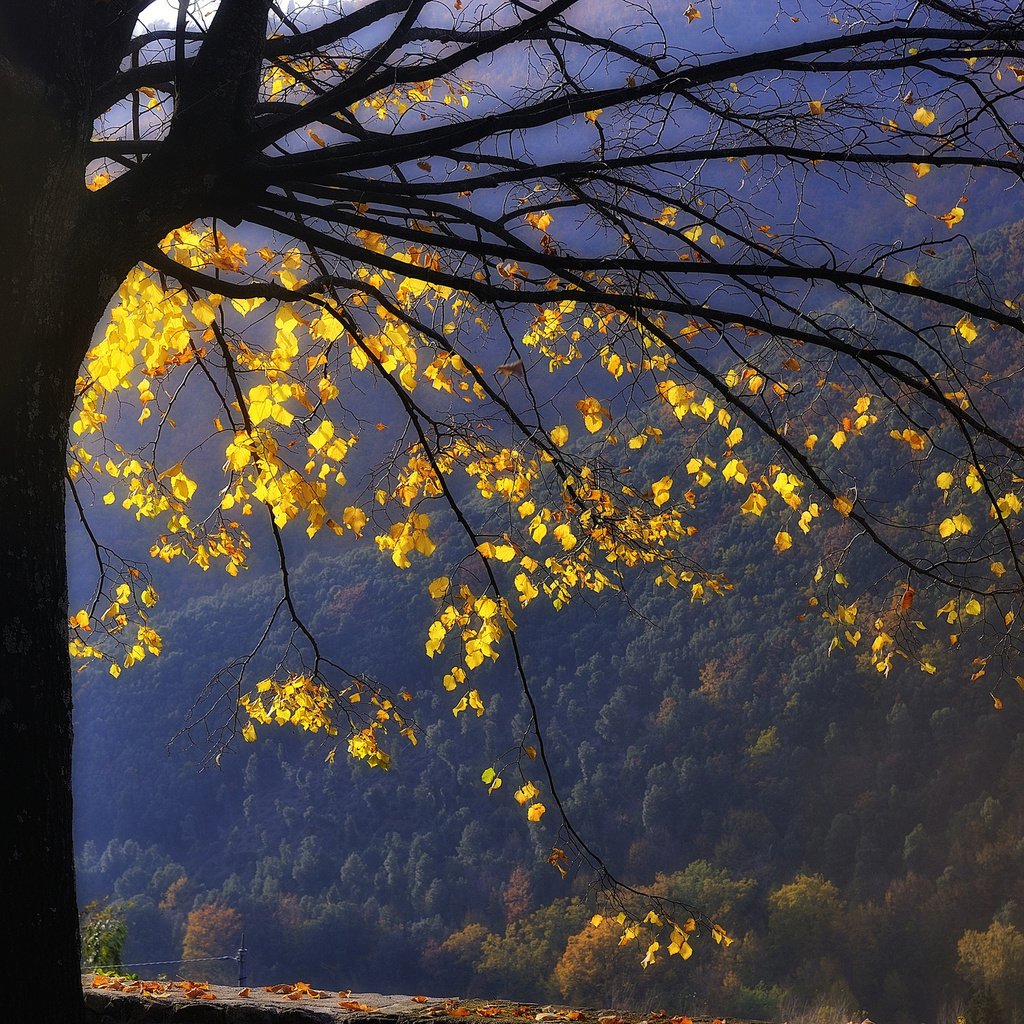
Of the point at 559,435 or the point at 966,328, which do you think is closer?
the point at 966,328

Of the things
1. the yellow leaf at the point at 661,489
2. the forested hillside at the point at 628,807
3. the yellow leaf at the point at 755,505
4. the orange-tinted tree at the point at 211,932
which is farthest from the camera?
the orange-tinted tree at the point at 211,932

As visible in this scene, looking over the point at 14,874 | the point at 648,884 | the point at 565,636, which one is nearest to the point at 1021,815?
the point at 648,884

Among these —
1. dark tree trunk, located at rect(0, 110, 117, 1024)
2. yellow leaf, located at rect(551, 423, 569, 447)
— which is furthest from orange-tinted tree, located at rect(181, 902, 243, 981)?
dark tree trunk, located at rect(0, 110, 117, 1024)

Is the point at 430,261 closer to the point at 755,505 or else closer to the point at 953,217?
the point at 755,505

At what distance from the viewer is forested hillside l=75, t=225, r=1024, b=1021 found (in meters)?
34.8

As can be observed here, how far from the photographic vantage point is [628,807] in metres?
41.3

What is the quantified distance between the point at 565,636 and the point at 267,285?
44.2 metres

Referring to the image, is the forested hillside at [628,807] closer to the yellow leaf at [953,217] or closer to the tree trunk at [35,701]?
the yellow leaf at [953,217]

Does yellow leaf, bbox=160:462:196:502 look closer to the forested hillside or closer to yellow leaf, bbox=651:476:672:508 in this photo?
yellow leaf, bbox=651:476:672:508

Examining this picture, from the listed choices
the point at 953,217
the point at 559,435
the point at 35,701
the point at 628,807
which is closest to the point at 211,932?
the point at 628,807

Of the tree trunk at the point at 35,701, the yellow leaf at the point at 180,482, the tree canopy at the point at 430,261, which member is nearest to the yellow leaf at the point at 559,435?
the tree canopy at the point at 430,261

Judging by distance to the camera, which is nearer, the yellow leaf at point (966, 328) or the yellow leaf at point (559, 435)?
the yellow leaf at point (966, 328)

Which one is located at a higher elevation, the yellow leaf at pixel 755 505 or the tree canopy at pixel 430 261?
the tree canopy at pixel 430 261

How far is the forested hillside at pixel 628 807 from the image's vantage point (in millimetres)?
34844
